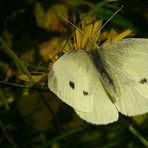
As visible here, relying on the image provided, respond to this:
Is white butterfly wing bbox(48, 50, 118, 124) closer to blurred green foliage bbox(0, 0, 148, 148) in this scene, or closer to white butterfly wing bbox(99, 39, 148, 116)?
white butterfly wing bbox(99, 39, 148, 116)

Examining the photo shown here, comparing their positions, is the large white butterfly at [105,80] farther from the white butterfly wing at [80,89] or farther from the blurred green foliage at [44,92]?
the blurred green foliage at [44,92]

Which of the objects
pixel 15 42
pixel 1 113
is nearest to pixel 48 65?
pixel 1 113

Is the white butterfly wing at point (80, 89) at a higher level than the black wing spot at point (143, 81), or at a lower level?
higher

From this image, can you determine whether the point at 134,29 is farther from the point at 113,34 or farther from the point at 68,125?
the point at 68,125

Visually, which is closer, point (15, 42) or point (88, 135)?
point (88, 135)

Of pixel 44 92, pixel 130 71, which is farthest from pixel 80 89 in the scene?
pixel 44 92

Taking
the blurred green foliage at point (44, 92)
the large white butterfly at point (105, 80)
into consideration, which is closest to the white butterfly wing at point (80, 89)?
the large white butterfly at point (105, 80)

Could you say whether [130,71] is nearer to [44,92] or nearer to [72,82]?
[72,82]
